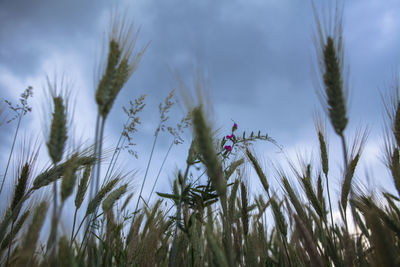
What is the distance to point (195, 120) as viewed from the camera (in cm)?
119

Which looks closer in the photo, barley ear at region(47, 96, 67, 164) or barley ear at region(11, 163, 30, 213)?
barley ear at region(47, 96, 67, 164)

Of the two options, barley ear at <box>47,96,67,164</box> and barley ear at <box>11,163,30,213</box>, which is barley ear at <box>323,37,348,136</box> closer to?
barley ear at <box>47,96,67,164</box>

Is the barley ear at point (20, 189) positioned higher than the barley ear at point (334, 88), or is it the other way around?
the barley ear at point (334, 88)

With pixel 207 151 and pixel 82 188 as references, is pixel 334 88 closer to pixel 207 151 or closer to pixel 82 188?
pixel 207 151

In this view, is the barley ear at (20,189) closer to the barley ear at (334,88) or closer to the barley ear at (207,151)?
the barley ear at (207,151)

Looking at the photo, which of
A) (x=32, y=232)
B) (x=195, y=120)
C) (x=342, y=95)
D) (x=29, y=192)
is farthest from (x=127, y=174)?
(x=342, y=95)


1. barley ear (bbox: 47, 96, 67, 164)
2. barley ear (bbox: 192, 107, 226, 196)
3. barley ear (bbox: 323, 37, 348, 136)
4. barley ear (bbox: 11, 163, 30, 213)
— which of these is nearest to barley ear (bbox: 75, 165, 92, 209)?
barley ear (bbox: 11, 163, 30, 213)

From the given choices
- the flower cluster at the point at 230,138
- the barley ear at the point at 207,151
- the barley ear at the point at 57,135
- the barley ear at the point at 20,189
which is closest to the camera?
the barley ear at the point at 207,151

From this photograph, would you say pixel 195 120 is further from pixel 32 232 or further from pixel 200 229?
Result: pixel 200 229

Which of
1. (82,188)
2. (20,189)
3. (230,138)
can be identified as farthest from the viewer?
(230,138)

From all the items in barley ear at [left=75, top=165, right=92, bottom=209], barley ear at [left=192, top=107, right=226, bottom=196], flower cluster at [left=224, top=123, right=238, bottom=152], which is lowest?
barley ear at [left=192, top=107, right=226, bottom=196]

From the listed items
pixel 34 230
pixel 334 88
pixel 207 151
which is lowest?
pixel 34 230

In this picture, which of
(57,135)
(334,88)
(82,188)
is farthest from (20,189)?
(334,88)

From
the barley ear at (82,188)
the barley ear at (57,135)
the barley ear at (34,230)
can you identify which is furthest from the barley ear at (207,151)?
the barley ear at (82,188)
